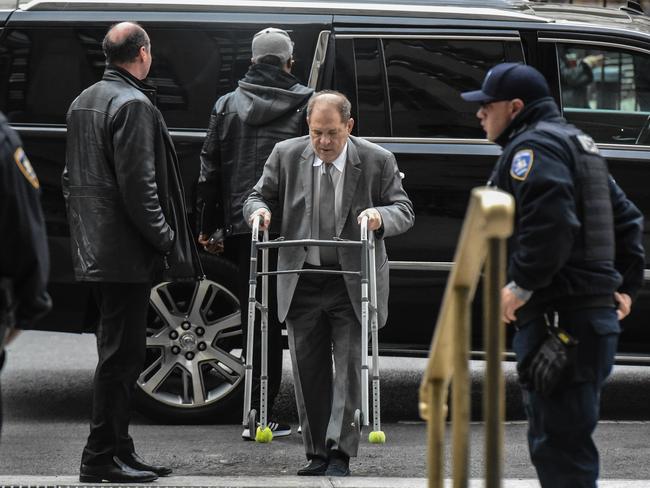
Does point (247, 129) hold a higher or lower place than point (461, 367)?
higher

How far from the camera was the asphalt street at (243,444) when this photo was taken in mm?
6426

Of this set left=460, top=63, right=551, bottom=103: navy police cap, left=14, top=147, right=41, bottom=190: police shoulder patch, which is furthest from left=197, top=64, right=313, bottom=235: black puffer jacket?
left=14, top=147, right=41, bottom=190: police shoulder patch

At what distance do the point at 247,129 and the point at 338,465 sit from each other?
186cm

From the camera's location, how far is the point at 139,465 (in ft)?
20.3

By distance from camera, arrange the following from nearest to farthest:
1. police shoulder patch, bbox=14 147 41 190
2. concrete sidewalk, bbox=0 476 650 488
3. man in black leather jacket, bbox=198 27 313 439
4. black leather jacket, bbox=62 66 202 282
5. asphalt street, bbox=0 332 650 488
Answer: police shoulder patch, bbox=14 147 41 190
concrete sidewalk, bbox=0 476 650 488
black leather jacket, bbox=62 66 202 282
asphalt street, bbox=0 332 650 488
man in black leather jacket, bbox=198 27 313 439

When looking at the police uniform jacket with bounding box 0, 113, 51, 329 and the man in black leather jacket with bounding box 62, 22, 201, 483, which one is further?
the man in black leather jacket with bounding box 62, 22, 201, 483

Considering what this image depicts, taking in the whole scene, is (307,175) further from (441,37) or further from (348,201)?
(441,37)

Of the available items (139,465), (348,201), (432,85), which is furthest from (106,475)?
(432,85)

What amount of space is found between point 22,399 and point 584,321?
4595mm

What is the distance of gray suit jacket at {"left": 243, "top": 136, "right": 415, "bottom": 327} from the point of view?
247 inches

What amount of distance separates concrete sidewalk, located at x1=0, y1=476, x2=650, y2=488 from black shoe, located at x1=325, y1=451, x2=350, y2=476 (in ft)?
0.44

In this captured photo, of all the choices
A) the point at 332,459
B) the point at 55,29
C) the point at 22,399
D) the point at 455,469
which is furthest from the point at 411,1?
the point at 455,469

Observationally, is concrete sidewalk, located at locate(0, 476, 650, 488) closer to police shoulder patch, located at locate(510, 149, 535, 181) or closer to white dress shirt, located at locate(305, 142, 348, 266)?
white dress shirt, located at locate(305, 142, 348, 266)

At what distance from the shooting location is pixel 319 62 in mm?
7465
